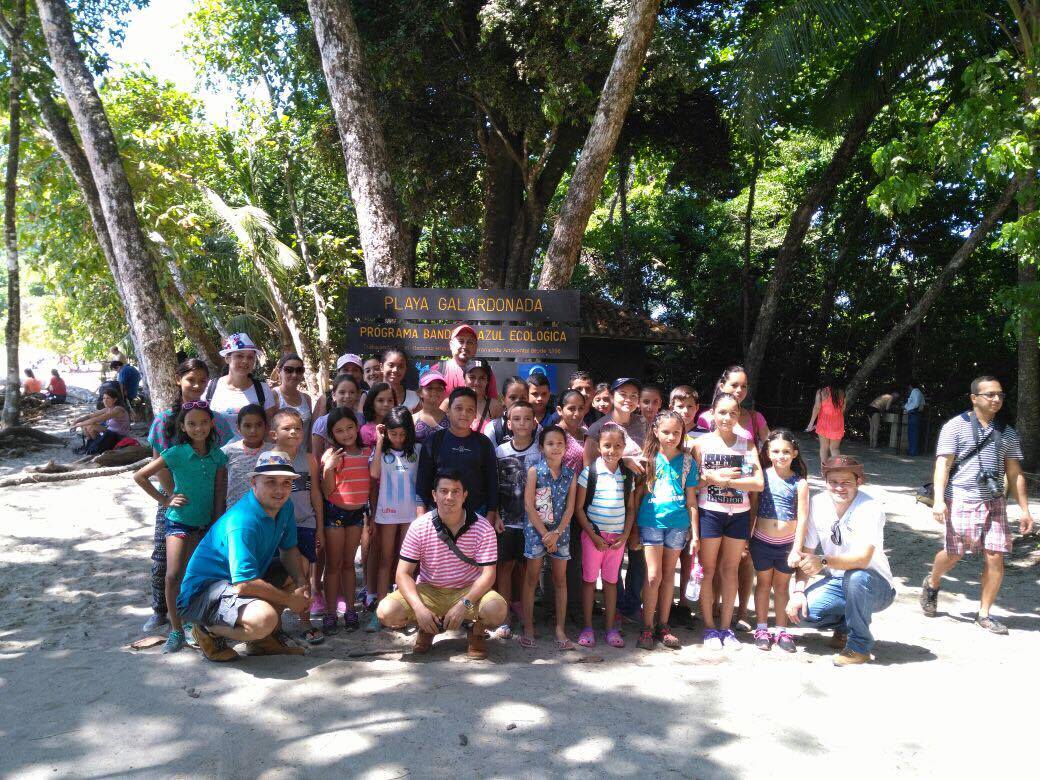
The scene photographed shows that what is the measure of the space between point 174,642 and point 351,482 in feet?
4.49

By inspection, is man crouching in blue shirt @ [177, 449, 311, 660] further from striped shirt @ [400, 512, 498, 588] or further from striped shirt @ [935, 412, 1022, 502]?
striped shirt @ [935, 412, 1022, 502]

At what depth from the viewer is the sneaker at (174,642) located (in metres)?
4.14

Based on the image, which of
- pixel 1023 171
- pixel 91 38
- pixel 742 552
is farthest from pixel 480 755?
pixel 91 38

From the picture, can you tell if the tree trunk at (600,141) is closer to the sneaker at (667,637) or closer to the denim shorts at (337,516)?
the denim shorts at (337,516)

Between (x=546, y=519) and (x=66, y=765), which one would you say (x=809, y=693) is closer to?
(x=546, y=519)

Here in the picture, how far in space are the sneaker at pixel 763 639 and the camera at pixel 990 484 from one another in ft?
6.46

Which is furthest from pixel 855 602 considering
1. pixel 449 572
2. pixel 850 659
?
pixel 449 572

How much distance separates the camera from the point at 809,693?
12.5 feet

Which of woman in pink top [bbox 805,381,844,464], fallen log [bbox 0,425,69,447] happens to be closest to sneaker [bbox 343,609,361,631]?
woman in pink top [bbox 805,381,844,464]

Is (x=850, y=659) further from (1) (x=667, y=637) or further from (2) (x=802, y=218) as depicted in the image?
(2) (x=802, y=218)

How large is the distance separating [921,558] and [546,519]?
4731mm

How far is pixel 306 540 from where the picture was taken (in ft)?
14.8

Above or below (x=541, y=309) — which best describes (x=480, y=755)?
below

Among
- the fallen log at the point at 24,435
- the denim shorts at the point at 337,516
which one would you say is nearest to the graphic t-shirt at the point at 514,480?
the denim shorts at the point at 337,516
